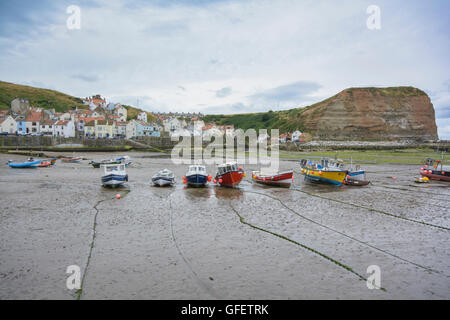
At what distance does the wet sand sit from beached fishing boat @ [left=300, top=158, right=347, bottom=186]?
5852 millimetres

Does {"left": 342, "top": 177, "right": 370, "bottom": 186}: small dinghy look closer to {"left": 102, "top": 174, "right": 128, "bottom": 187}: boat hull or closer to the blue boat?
Result: {"left": 102, "top": 174, "right": 128, "bottom": 187}: boat hull

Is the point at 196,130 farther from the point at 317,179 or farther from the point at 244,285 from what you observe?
the point at 244,285

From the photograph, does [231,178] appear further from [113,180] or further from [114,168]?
[114,168]

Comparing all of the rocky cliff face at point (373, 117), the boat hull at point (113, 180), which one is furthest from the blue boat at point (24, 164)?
the rocky cliff face at point (373, 117)

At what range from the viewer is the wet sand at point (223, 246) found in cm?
723

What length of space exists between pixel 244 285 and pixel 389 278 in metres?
4.27

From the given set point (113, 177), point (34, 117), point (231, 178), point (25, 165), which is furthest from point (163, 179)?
point (34, 117)

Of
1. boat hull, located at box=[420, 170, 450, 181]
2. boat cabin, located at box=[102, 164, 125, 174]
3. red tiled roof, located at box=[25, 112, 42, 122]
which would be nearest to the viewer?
boat cabin, located at box=[102, 164, 125, 174]

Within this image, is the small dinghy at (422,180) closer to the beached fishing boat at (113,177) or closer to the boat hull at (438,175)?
the boat hull at (438,175)

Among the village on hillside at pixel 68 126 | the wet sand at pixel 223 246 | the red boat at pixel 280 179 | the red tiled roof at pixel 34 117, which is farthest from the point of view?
the red tiled roof at pixel 34 117

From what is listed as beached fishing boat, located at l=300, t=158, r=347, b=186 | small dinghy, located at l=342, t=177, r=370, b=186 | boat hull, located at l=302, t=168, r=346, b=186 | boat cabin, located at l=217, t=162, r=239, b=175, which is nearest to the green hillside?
boat cabin, located at l=217, t=162, r=239, b=175

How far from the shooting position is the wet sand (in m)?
7.23

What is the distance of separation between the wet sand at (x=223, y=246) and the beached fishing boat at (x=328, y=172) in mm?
5852

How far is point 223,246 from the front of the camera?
1012 centimetres
